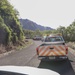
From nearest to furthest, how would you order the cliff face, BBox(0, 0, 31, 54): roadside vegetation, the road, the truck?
the road
the truck
BBox(0, 0, 31, 54): roadside vegetation
the cliff face

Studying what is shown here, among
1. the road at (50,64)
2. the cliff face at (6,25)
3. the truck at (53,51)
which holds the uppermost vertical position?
the cliff face at (6,25)

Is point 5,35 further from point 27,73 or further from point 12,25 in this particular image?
point 27,73

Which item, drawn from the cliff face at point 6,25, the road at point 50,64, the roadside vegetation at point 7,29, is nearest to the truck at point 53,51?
the road at point 50,64

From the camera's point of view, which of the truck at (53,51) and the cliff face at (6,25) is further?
the cliff face at (6,25)

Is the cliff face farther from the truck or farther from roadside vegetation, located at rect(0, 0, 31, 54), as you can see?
the truck

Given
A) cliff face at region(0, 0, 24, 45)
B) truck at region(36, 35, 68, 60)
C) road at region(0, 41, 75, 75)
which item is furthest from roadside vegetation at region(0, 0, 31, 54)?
truck at region(36, 35, 68, 60)

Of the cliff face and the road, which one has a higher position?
the cliff face

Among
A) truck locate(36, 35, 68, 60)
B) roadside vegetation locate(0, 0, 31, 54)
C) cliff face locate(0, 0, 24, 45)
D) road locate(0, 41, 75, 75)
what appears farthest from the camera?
cliff face locate(0, 0, 24, 45)

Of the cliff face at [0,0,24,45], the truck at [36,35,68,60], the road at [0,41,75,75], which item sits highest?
the cliff face at [0,0,24,45]

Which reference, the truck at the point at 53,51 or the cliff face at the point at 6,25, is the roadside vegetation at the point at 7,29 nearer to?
the cliff face at the point at 6,25

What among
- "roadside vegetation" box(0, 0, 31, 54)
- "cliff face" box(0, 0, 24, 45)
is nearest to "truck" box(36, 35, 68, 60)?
"roadside vegetation" box(0, 0, 31, 54)

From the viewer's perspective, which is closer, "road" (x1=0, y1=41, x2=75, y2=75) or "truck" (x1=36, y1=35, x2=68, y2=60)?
"road" (x1=0, y1=41, x2=75, y2=75)

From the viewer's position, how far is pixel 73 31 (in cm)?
6788

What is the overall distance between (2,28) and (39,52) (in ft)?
44.8
